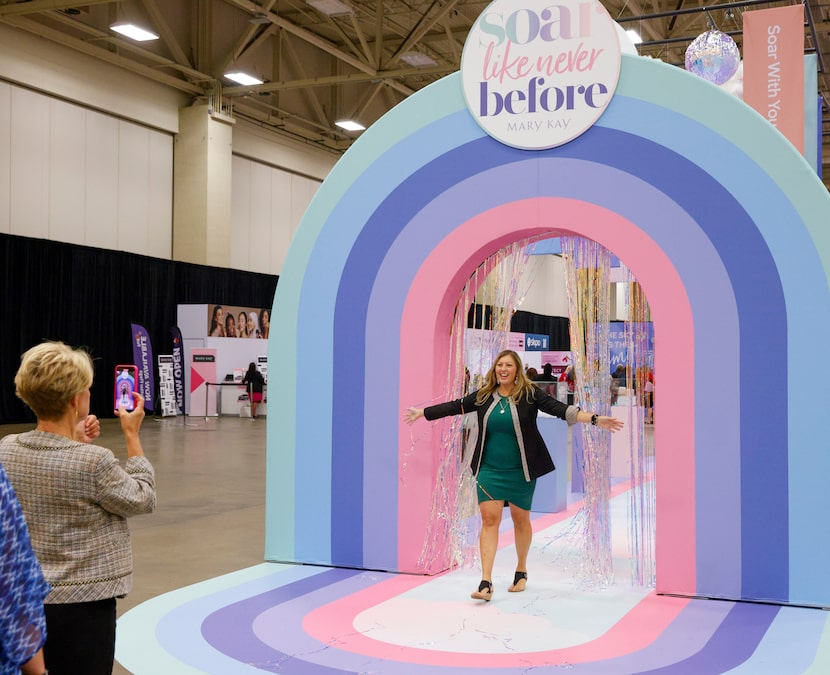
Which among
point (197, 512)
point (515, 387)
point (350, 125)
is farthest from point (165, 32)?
point (515, 387)

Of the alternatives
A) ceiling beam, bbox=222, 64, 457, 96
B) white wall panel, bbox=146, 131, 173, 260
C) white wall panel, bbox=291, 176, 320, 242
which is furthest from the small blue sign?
white wall panel, bbox=146, 131, 173, 260

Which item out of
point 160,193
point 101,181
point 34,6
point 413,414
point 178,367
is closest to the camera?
point 413,414

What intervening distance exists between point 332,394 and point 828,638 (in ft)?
8.99

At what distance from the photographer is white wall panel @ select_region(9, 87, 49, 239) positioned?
1500cm

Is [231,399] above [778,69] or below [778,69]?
below

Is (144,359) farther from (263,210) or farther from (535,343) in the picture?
(535,343)

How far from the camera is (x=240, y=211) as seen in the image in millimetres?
19688

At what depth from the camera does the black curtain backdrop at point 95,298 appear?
49.4 feet

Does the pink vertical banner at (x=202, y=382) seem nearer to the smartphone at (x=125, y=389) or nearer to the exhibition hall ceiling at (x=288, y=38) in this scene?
the exhibition hall ceiling at (x=288, y=38)

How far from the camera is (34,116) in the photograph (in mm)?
15281

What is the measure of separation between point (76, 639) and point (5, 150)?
14012 mm

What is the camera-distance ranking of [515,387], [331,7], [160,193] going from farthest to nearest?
[160,193] < [331,7] < [515,387]

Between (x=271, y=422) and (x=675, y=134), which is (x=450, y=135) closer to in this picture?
(x=675, y=134)

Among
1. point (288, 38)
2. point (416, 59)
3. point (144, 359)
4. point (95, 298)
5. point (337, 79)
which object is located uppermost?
point (288, 38)
